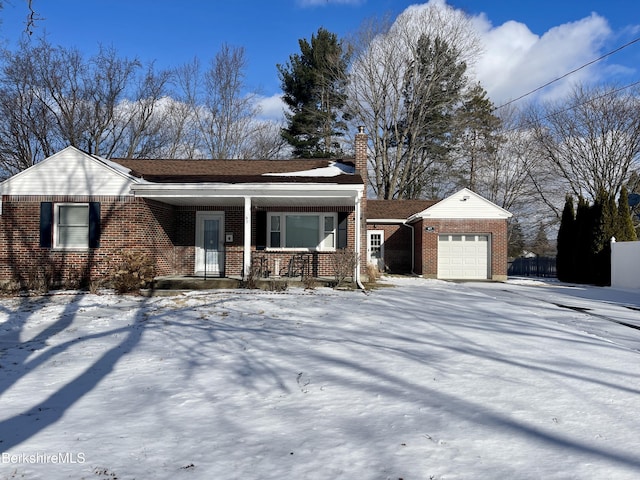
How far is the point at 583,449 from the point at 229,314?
22.0 feet

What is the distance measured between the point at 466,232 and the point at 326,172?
8.38 metres

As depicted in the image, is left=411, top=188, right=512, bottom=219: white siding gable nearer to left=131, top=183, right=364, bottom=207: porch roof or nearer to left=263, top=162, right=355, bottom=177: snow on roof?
left=263, top=162, right=355, bottom=177: snow on roof

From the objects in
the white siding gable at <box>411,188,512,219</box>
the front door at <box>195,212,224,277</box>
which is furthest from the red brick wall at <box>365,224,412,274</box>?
the front door at <box>195,212,224,277</box>

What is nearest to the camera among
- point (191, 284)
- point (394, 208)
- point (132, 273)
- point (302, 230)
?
point (132, 273)

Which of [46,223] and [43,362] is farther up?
[46,223]

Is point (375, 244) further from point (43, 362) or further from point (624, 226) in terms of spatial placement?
point (43, 362)

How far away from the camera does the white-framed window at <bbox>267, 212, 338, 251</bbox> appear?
48.9ft

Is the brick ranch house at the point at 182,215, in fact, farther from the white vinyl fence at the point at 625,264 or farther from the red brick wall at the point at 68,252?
the white vinyl fence at the point at 625,264

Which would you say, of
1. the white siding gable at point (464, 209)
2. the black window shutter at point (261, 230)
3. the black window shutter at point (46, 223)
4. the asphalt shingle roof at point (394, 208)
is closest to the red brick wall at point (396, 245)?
the asphalt shingle roof at point (394, 208)

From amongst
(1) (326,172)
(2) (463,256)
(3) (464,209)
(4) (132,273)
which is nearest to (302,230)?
(1) (326,172)

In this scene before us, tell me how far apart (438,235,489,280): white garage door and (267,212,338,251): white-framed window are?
25.6ft

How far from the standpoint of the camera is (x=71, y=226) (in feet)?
42.3

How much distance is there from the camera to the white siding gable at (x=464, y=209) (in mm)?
20219

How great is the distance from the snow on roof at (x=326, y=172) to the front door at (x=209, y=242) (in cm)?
260
